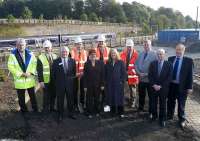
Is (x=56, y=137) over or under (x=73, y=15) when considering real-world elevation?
under

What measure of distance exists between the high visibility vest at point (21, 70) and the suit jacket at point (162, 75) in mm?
2841

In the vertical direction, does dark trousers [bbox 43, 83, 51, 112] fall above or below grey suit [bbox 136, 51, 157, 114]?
below

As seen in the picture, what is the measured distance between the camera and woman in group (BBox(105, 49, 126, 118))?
849 cm

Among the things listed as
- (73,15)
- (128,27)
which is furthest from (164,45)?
(73,15)

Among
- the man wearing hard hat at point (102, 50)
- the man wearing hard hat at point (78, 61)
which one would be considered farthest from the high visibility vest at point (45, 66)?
the man wearing hard hat at point (102, 50)

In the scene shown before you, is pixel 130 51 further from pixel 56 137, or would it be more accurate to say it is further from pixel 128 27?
pixel 128 27

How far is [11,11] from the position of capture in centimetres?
7744

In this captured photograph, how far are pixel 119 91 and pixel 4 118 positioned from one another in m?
2.85

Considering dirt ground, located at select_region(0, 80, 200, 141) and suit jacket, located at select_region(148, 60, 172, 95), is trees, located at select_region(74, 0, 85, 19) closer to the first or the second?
dirt ground, located at select_region(0, 80, 200, 141)

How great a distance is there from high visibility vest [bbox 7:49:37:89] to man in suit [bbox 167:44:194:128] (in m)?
3.33

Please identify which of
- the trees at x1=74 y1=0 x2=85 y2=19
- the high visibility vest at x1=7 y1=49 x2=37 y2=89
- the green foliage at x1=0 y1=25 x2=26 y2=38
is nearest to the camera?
the high visibility vest at x1=7 y1=49 x2=37 y2=89

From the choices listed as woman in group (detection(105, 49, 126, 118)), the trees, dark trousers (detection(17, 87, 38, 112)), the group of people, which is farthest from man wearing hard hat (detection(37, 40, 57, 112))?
the trees

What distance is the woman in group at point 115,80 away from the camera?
334 inches

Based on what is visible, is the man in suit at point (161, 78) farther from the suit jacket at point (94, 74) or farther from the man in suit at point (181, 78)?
the suit jacket at point (94, 74)
